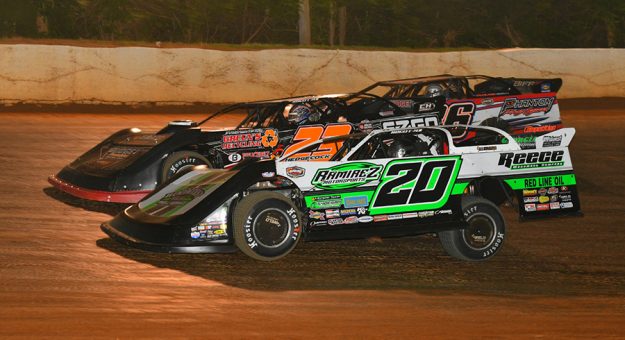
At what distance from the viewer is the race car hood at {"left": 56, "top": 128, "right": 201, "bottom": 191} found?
11.0 m

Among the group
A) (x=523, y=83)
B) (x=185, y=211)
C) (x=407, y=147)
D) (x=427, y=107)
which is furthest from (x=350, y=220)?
(x=523, y=83)

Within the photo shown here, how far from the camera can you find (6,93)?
64.3 feet

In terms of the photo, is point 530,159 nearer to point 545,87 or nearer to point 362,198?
point 362,198

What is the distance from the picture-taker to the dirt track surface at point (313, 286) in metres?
6.50

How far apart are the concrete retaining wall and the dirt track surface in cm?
929

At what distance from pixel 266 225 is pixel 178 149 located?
3471 mm

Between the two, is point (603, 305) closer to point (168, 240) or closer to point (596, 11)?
point (168, 240)

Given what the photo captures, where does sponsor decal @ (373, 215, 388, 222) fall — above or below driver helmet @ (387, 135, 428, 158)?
below

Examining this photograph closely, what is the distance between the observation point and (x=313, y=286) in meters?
7.54

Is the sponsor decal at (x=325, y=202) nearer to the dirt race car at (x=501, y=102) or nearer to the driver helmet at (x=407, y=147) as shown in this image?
the driver helmet at (x=407, y=147)

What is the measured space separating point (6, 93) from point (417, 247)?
1282cm

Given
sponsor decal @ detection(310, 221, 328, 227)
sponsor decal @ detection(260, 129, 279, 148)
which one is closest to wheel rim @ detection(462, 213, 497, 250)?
sponsor decal @ detection(310, 221, 328, 227)

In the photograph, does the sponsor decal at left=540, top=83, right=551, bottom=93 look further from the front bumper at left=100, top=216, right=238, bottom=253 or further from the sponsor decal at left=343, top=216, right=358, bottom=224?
the front bumper at left=100, top=216, right=238, bottom=253

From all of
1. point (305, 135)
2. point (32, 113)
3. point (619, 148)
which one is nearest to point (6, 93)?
point (32, 113)
